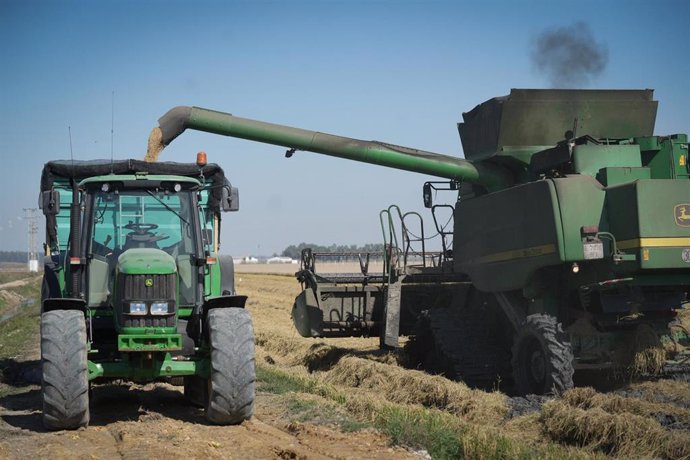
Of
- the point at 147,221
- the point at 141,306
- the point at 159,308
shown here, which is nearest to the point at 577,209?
the point at 147,221

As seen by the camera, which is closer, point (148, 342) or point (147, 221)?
point (148, 342)

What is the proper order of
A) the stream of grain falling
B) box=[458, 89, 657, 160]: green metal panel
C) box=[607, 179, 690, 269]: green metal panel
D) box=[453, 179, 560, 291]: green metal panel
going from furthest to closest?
the stream of grain falling, box=[458, 89, 657, 160]: green metal panel, box=[453, 179, 560, 291]: green metal panel, box=[607, 179, 690, 269]: green metal panel

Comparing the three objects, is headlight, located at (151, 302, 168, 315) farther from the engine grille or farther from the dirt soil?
the dirt soil

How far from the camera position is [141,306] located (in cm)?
885

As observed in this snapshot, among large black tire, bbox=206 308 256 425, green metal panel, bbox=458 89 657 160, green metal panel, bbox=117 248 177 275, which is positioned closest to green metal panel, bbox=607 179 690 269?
green metal panel, bbox=458 89 657 160

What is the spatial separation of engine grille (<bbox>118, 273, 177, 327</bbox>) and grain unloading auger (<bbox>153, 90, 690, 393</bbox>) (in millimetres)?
4767

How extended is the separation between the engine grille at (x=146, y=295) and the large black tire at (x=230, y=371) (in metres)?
0.47

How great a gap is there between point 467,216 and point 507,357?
7.55 ft

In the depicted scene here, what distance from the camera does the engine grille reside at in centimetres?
885

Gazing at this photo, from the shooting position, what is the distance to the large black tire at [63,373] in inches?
333

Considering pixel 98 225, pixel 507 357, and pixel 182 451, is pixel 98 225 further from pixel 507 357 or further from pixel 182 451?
pixel 507 357

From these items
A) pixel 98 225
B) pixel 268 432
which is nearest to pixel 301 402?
pixel 268 432

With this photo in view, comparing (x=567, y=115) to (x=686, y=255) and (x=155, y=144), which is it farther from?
(x=155, y=144)

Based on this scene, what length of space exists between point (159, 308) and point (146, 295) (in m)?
0.18
